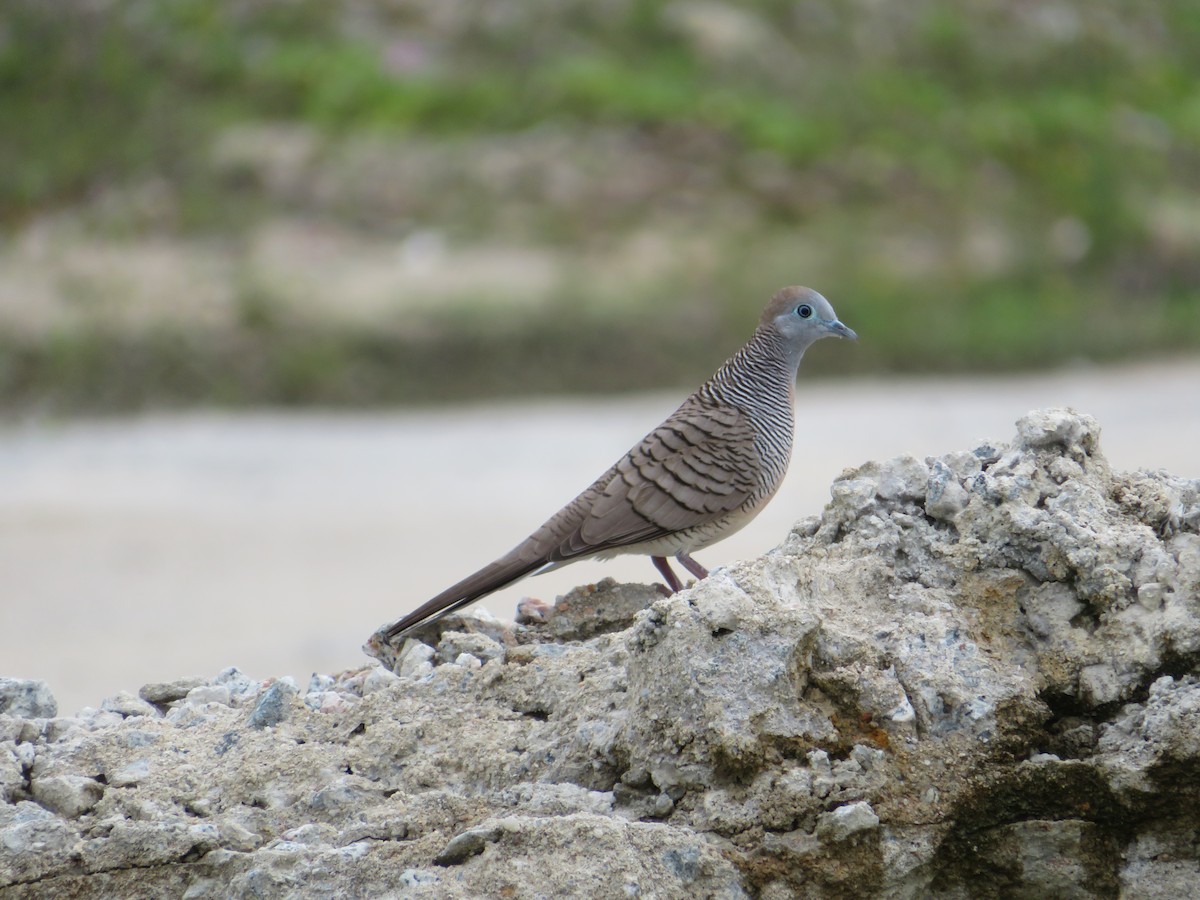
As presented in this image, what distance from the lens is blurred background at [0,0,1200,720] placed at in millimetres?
13172

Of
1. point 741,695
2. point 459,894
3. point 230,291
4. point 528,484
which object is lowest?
point 459,894

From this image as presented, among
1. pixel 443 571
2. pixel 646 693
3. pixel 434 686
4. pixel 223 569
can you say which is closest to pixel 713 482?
pixel 434 686

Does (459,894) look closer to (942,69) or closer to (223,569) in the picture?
(223,569)

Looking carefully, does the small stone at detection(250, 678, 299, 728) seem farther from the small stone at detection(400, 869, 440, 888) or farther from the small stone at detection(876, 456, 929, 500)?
the small stone at detection(876, 456, 929, 500)

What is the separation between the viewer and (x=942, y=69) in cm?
1683

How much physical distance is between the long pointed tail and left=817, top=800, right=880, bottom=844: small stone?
1.34 metres

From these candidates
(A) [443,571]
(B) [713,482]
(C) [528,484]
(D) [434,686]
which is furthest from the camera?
(C) [528,484]

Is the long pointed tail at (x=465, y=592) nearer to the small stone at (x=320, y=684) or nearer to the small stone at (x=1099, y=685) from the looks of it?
the small stone at (x=320, y=684)

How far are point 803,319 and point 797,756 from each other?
7.84 ft

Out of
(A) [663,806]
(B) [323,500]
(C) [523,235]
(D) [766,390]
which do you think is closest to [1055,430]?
(A) [663,806]

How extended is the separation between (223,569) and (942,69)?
33.9 feet

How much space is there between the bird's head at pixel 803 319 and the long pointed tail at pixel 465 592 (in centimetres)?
121

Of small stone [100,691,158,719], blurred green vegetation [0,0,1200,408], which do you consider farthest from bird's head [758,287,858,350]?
blurred green vegetation [0,0,1200,408]

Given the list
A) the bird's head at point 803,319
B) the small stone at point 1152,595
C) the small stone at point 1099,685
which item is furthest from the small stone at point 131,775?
the bird's head at point 803,319
